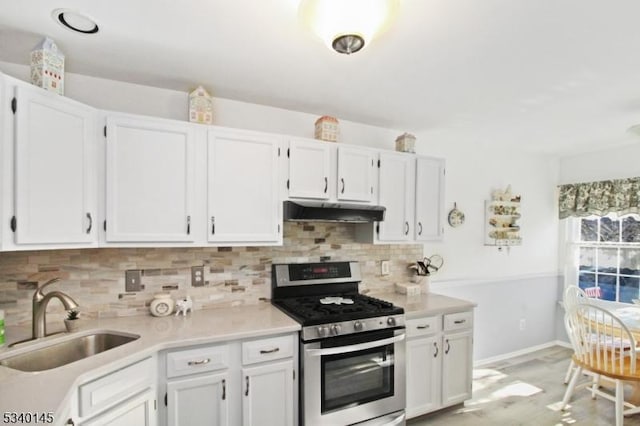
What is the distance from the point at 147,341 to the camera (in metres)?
1.71

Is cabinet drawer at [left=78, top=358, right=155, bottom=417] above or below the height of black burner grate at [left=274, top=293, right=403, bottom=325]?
below

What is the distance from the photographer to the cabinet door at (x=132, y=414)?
145 cm

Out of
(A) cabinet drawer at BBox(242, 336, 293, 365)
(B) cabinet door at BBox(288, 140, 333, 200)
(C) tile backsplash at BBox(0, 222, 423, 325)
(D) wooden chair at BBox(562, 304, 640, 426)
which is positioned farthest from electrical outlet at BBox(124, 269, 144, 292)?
(D) wooden chair at BBox(562, 304, 640, 426)

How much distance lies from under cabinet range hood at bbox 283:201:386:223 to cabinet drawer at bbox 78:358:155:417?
117 centimetres

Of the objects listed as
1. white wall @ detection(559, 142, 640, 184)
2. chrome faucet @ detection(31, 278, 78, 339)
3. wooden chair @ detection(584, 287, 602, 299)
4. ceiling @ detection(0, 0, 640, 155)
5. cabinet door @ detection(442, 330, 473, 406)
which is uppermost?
ceiling @ detection(0, 0, 640, 155)

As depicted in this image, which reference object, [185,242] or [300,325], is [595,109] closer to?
[300,325]

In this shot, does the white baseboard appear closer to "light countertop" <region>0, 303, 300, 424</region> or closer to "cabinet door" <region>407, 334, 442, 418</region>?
"cabinet door" <region>407, 334, 442, 418</region>

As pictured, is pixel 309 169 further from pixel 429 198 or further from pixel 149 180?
pixel 429 198

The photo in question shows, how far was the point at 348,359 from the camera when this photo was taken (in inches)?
85.7

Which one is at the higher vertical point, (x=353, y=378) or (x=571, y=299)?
(x=571, y=299)

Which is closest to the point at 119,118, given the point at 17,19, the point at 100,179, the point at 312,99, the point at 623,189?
the point at 100,179

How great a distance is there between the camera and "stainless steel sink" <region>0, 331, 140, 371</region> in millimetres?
1564

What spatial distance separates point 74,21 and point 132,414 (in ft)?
6.02

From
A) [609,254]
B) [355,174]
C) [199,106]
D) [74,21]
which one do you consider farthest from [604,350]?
[74,21]
